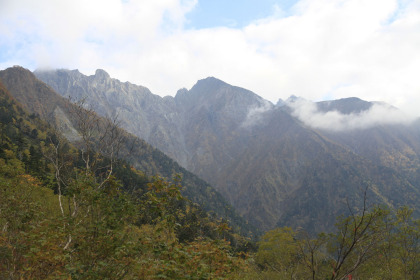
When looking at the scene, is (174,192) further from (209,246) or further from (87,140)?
(87,140)

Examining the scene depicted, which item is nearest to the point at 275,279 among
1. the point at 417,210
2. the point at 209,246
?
the point at 209,246

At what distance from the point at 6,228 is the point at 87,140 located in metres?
5.23

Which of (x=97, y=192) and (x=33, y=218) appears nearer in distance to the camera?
(x=97, y=192)

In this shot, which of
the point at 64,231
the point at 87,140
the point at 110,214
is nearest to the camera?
the point at 64,231

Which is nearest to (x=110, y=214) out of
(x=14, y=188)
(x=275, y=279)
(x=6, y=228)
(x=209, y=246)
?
(x=209, y=246)

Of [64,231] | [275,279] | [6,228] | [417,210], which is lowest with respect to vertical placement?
[417,210]

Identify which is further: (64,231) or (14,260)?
(64,231)

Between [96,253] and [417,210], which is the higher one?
[96,253]

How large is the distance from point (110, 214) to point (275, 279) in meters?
26.5

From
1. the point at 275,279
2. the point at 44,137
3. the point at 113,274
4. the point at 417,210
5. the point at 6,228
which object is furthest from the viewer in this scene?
the point at 417,210

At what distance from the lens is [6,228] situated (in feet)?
33.2

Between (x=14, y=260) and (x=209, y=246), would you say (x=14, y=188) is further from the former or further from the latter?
(x=209, y=246)

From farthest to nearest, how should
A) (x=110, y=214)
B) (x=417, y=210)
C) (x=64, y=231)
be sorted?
(x=417, y=210)
(x=110, y=214)
(x=64, y=231)

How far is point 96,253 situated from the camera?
8258mm
